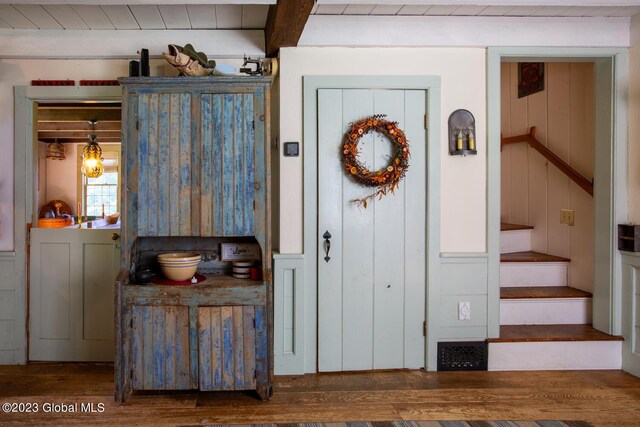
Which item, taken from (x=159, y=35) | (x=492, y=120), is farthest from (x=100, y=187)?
(x=492, y=120)

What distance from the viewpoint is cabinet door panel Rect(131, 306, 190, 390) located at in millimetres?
2705

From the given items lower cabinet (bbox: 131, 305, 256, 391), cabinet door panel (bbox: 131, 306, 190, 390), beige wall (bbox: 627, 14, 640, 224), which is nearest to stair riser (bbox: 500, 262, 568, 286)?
beige wall (bbox: 627, 14, 640, 224)

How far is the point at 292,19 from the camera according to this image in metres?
2.64

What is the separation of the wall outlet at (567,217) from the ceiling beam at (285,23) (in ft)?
8.89

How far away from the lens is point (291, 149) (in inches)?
124

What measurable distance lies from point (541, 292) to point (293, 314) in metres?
2.05

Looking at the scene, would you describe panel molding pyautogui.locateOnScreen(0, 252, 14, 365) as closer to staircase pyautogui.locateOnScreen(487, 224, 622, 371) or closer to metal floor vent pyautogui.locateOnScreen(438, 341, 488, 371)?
metal floor vent pyautogui.locateOnScreen(438, 341, 488, 371)

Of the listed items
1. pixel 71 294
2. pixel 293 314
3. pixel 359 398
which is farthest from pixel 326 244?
pixel 71 294

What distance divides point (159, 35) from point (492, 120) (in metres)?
2.52

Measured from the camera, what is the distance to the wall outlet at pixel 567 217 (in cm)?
381

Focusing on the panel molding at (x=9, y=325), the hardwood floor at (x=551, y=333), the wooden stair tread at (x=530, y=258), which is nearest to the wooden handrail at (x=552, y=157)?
the wooden stair tread at (x=530, y=258)

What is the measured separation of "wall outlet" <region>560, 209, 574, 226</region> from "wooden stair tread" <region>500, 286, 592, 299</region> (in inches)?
22.2

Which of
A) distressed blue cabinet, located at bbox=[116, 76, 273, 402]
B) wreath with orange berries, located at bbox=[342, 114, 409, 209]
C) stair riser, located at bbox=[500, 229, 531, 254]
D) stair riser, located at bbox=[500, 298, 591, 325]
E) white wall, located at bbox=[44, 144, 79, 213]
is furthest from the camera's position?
white wall, located at bbox=[44, 144, 79, 213]

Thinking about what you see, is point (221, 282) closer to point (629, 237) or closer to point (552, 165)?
point (629, 237)
